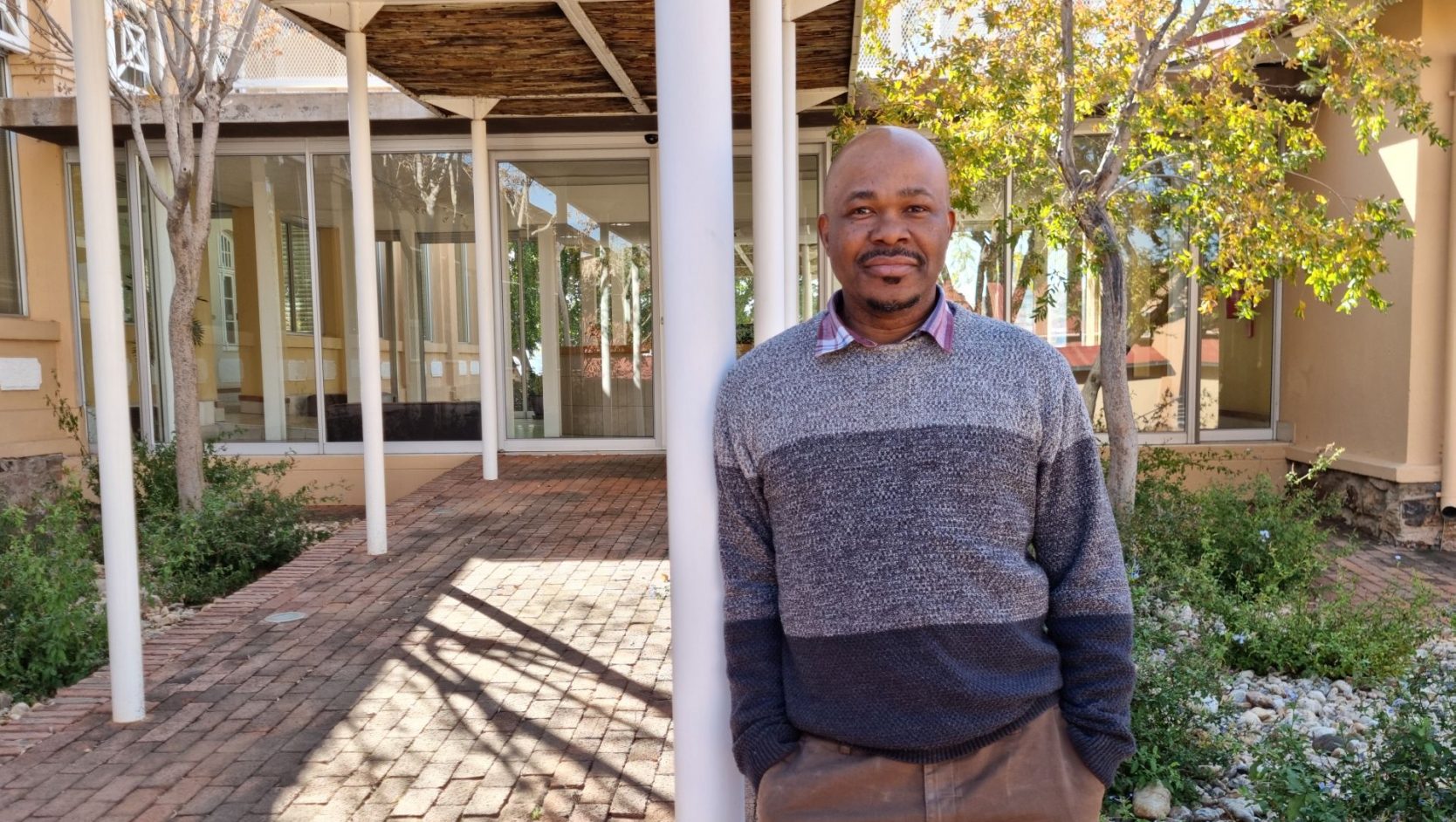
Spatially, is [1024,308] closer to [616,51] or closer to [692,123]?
[616,51]

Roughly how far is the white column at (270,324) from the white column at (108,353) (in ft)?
24.8

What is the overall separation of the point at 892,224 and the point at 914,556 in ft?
1.78

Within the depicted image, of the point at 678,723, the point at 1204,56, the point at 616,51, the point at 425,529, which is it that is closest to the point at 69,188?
the point at 425,529

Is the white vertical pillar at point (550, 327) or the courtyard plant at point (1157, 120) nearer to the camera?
the courtyard plant at point (1157, 120)

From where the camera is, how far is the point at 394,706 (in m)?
4.18

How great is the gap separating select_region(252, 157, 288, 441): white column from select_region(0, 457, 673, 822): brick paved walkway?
4.81m

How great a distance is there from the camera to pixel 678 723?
1.91 m

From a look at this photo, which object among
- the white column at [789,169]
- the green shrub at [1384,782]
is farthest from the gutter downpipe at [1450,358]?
the green shrub at [1384,782]

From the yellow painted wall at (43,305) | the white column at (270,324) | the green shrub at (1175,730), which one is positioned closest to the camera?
the green shrub at (1175,730)

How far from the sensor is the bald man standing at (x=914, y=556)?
1.63 meters

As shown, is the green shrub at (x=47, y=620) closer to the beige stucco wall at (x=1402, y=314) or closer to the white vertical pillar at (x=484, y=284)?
the white vertical pillar at (x=484, y=284)

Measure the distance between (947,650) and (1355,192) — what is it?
8845mm

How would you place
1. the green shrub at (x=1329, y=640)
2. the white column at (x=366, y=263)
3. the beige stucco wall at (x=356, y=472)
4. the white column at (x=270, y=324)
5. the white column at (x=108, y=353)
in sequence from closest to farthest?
the white column at (x=108, y=353), the green shrub at (x=1329, y=640), the white column at (x=366, y=263), the beige stucco wall at (x=356, y=472), the white column at (x=270, y=324)

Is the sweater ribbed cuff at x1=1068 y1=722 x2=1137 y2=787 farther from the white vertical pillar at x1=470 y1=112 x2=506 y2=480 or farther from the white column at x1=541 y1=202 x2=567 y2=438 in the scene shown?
the white column at x1=541 y1=202 x2=567 y2=438
